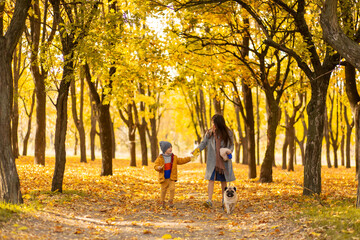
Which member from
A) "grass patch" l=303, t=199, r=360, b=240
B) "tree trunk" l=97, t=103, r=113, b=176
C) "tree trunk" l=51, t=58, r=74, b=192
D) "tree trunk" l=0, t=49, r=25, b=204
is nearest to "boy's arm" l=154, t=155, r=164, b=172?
"tree trunk" l=51, t=58, r=74, b=192

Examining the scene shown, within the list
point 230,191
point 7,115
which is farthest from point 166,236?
point 7,115

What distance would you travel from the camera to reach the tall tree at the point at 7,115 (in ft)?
24.0

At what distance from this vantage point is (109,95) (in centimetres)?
1452

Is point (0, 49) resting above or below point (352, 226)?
above

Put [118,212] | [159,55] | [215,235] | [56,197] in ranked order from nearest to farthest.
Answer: [215,235] → [118,212] → [56,197] → [159,55]

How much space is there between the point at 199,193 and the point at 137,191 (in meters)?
2.04

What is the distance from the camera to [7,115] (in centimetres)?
753

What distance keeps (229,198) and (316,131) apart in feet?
10.1

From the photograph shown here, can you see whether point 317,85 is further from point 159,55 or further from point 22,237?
point 22,237

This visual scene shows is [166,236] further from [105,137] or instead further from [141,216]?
[105,137]

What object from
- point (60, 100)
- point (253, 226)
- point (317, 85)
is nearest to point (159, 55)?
point (60, 100)

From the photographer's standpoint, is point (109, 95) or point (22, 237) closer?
point (22, 237)

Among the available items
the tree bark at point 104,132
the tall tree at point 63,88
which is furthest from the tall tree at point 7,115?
the tree bark at point 104,132

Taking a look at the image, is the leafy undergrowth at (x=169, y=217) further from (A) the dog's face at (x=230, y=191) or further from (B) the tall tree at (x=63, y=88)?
(B) the tall tree at (x=63, y=88)
